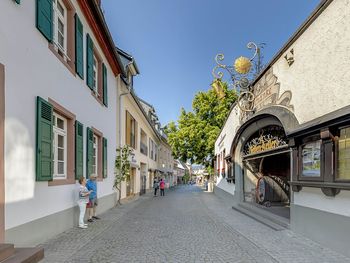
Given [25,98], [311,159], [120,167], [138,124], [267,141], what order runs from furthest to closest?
[138,124] → [120,167] → [267,141] → [311,159] → [25,98]

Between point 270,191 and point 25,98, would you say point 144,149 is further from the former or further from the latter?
point 25,98

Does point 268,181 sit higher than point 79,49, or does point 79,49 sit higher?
point 79,49

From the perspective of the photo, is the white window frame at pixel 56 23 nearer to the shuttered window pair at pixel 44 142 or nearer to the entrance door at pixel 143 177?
the shuttered window pair at pixel 44 142

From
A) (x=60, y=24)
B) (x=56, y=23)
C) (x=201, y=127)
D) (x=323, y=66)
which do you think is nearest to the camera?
(x=323, y=66)

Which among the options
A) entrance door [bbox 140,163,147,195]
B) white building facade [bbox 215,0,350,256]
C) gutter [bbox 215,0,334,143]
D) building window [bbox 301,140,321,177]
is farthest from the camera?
entrance door [bbox 140,163,147,195]

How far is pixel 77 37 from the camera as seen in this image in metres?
10.1

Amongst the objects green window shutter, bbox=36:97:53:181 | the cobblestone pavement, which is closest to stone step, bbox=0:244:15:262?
the cobblestone pavement

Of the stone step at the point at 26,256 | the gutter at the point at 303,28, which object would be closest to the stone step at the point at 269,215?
the gutter at the point at 303,28

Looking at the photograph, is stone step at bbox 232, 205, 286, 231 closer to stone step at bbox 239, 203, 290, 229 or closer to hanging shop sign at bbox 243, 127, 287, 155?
stone step at bbox 239, 203, 290, 229

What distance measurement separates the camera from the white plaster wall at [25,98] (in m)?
6.03

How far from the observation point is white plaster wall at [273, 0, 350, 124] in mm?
6539

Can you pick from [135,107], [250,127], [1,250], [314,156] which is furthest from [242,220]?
[135,107]

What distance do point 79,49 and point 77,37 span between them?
38 centimetres

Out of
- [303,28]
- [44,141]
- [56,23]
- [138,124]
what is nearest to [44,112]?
[44,141]
